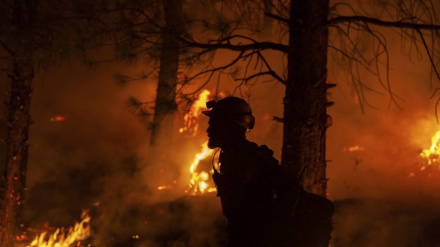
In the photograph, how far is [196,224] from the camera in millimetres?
7477

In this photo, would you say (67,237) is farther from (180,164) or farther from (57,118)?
(57,118)

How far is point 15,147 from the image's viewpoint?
6695mm

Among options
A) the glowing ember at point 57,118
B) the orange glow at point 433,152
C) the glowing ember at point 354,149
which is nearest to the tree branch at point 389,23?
the orange glow at point 433,152

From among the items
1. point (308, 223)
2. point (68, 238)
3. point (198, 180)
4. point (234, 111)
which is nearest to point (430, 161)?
point (198, 180)

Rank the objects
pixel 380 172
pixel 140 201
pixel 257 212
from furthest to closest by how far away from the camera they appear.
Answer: pixel 380 172, pixel 140 201, pixel 257 212

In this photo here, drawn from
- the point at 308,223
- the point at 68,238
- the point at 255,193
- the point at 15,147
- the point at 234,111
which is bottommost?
the point at 68,238

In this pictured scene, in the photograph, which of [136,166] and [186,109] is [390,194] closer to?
[186,109]

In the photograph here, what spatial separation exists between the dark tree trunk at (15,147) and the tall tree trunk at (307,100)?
361cm

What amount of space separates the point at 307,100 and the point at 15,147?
13.3ft

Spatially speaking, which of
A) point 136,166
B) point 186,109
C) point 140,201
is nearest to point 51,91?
point 136,166

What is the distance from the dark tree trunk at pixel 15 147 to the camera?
663cm

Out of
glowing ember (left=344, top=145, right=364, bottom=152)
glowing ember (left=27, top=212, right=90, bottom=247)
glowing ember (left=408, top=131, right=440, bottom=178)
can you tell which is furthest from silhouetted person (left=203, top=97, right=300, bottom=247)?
glowing ember (left=344, top=145, right=364, bottom=152)

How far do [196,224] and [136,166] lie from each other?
4982mm

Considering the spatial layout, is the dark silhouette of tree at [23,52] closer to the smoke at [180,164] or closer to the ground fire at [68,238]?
the ground fire at [68,238]
